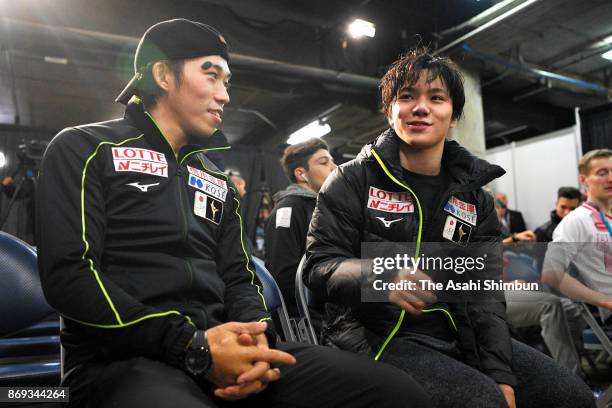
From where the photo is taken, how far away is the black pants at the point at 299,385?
803 mm

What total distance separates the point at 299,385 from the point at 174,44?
896 mm

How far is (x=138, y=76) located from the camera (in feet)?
4.04

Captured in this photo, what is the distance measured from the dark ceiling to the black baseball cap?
2421mm

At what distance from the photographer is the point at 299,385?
95 centimetres

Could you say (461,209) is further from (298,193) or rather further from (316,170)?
(316,170)

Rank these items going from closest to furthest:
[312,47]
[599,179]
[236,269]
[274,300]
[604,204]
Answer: [236,269], [274,300], [604,204], [599,179], [312,47]

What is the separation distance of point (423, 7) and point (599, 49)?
3153 mm

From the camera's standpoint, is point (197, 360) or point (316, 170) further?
point (316, 170)

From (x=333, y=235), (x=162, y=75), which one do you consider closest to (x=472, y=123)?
(x=333, y=235)

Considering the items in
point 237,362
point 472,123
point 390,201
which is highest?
point 472,123

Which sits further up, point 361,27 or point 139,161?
point 361,27

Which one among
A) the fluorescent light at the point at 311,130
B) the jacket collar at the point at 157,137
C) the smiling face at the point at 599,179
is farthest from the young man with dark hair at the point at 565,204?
the fluorescent light at the point at 311,130

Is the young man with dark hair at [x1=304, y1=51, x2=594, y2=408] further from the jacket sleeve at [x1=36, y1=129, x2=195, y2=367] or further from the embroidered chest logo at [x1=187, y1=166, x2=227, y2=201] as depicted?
the jacket sleeve at [x1=36, y1=129, x2=195, y2=367]

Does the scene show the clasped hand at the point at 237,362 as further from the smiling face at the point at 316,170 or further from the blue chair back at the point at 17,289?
the smiling face at the point at 316,170
